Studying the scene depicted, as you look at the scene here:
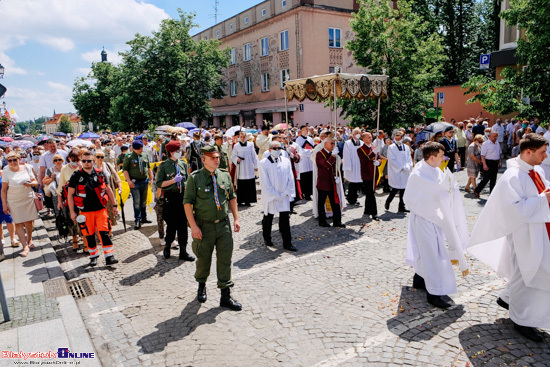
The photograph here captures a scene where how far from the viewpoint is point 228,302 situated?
524cm

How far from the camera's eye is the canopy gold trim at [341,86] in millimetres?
10477

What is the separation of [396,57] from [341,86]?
7.57 metres

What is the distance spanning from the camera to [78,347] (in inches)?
173

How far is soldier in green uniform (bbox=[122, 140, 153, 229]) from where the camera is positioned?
9.34 metres

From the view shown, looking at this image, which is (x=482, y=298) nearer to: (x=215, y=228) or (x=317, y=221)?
(x=215, y=228)

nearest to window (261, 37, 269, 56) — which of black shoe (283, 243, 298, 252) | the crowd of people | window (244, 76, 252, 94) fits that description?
window (244, 76, 252, 94)

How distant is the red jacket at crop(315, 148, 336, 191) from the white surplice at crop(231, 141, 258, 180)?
10.8 feet

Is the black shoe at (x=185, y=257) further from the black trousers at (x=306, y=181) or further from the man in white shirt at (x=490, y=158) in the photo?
the man in white shirt at (x=490, y=158)

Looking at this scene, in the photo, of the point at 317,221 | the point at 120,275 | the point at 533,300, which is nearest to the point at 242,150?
the point at 317,221

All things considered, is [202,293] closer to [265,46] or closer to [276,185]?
[276,185]

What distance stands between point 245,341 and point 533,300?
3.00 m

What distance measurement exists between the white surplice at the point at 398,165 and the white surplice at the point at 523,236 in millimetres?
5456

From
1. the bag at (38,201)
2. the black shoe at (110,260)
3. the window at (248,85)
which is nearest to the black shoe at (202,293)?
the black shoe at (110,260)

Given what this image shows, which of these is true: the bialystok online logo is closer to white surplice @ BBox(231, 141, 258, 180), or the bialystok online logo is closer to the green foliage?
white surplice @ BBox(231, 141, 258, 180)
